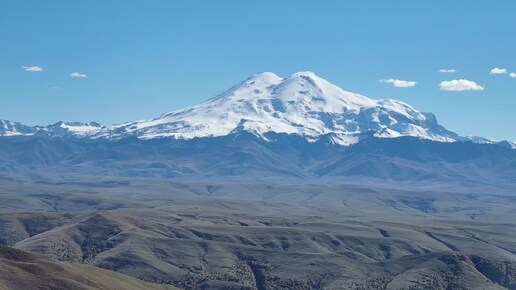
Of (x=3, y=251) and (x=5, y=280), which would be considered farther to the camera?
(x=3, y=251)

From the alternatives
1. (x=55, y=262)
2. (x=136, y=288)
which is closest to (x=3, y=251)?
(x=55, y=262)

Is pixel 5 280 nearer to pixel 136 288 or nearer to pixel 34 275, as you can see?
pixel 34 275

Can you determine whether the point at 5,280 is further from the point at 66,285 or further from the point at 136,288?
the point at 136,288

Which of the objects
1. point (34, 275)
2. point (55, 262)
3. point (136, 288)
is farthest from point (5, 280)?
point (136, 288)

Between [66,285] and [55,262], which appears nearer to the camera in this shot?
[66,285]

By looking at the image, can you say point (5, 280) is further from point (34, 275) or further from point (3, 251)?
point (3, 251)

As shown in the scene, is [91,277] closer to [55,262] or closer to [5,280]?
[55,262]

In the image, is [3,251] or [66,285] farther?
[3,251]

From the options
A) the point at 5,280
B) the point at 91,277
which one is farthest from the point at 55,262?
the point at 5,280
